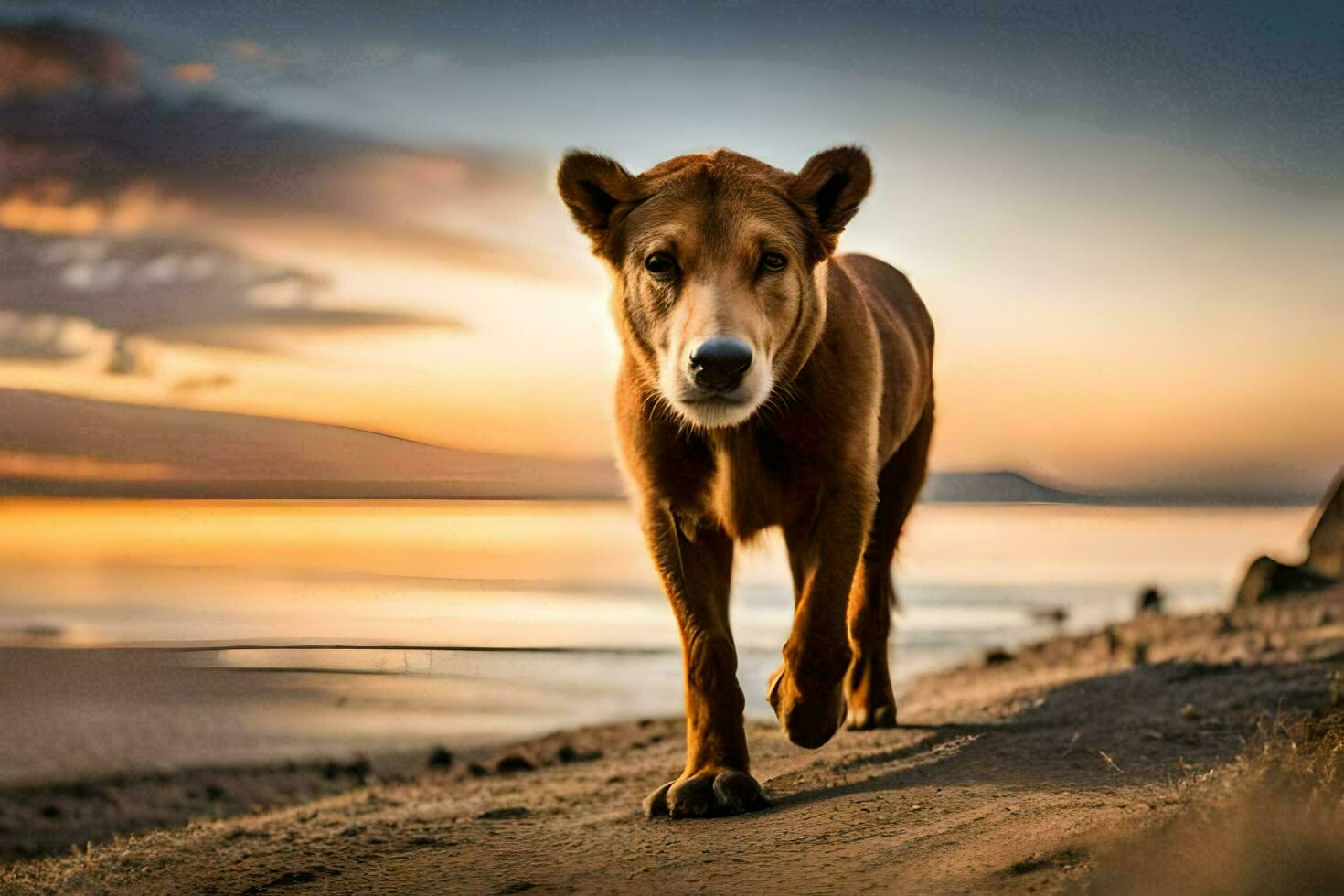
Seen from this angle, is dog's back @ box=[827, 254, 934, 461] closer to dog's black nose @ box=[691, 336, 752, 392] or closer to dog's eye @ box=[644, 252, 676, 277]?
dog's eye @ box=[644, 252, 676, 277]

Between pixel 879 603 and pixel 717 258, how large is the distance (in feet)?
10.6

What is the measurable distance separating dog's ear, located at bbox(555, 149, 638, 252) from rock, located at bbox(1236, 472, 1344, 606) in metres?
9.67

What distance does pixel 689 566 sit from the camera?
612 cm

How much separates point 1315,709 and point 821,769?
2.65m

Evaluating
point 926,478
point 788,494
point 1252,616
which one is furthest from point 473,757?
point 1252,616

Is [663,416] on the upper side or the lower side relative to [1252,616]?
upper

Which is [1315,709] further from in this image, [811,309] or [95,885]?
[95,885]

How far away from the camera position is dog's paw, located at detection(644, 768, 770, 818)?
5.65 metres

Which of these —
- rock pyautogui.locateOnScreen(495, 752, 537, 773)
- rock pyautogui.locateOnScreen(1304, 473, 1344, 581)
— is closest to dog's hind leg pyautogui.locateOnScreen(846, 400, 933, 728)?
rock pyautogui.locateOnScreen(495, 752, 537, 773)

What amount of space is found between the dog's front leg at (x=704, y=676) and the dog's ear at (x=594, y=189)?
4.41 feet

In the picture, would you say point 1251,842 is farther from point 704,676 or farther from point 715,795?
point 704,676

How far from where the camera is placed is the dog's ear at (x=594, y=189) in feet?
19.4

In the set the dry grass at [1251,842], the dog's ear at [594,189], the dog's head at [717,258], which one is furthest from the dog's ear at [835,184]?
the dry grass at [1251,842]

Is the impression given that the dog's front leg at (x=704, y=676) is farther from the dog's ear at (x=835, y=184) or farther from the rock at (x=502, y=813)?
the dog's ear at (x=835, y=184)
